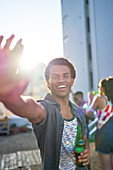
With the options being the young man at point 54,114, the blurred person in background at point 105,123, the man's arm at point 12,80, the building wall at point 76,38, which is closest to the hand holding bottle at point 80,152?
the young man at point 54,114

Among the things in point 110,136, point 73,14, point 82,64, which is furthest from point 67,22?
point 110,136

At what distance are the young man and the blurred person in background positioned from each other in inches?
41.6

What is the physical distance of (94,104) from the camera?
2986 millimetres

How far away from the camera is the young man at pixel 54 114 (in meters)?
0.95

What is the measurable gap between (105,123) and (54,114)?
1.69 meters

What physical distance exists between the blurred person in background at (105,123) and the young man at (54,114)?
1056mm

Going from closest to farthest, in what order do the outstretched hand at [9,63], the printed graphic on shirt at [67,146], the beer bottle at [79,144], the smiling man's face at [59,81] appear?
1. the outstretched hand at [9,63]
2. the printed graphic on shirt at [67,146]
3. the beer bottle at [79,144]
4. the smiling man's face at [59,81]

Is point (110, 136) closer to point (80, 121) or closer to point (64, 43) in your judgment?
point (80, 121)

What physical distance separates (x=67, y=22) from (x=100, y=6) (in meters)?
7.74

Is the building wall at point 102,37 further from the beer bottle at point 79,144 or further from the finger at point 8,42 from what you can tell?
the finger at point 8,42

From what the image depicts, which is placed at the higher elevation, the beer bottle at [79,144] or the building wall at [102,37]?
the building wall at [102,37]

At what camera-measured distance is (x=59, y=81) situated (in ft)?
6.09

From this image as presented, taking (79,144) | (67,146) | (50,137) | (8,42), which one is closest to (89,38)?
(79,144)

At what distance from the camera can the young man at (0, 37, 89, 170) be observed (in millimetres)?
954
